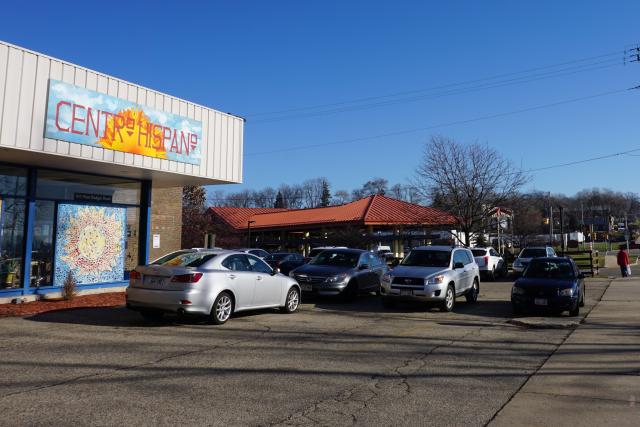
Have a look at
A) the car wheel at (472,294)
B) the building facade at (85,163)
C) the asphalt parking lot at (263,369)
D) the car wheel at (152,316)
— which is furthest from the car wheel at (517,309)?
the building facade at (85,163)

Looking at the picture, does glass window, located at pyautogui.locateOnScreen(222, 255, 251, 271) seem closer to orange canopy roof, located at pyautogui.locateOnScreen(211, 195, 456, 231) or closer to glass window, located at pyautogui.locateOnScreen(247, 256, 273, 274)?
glass window, located at pyautogui.locateOnScreen(247, 256, 273, 274)

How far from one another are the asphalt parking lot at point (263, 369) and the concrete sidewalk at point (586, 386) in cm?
26

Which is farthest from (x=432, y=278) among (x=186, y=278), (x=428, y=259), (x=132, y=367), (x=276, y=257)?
(x=276, y=257)

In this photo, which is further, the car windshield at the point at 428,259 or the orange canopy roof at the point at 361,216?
the orange canopy roof at the point at 361,216

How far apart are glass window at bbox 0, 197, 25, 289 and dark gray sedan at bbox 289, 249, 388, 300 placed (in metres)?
7.25

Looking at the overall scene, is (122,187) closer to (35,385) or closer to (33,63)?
(33,63)

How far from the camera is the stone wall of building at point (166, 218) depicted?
23.0m

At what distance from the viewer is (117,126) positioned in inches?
564

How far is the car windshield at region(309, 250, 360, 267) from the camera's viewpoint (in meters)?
17.2

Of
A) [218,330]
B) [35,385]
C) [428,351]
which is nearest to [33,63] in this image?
[218,330]

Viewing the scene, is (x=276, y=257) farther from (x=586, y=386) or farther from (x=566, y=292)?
(x=586, y=386)

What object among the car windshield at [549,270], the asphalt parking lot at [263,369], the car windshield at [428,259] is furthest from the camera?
the car windshield at [428,259]

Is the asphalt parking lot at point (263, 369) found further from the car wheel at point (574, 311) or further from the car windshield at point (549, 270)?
the car windshield at point (549, 270)

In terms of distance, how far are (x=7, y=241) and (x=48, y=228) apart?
1230 millimetres
